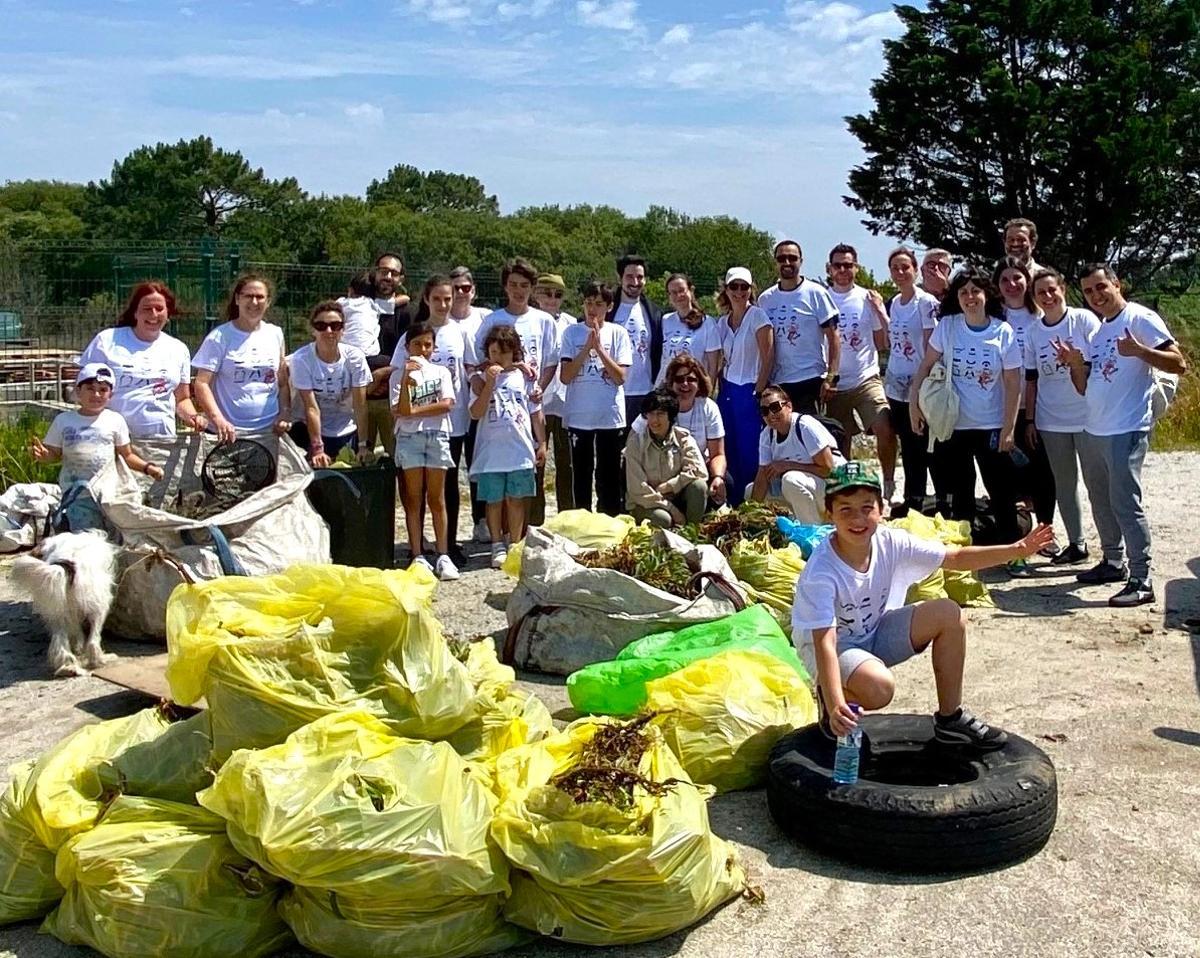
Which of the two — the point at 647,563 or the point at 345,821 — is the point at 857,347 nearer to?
the point at 647,563

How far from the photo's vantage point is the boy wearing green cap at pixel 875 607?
4.15 meters

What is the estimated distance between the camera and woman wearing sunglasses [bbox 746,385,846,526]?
746cm

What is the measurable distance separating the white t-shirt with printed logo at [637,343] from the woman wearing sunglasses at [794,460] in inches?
52.7

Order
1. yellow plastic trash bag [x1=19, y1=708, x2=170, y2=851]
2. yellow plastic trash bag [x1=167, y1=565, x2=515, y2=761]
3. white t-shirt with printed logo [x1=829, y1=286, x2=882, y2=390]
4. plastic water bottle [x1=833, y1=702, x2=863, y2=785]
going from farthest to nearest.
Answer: white t-shirt with printed logo [x1=829, y1=286, x2=882, y2=390]
plastic water bottle [x1=833, y1=702, x2=863, y2=785]
yellow plastic trash bag [x1=167, y1=565, x2=515, y2=761]
yellow plastic trash bag [x1=19, y1=708, x2=170, y2=851]

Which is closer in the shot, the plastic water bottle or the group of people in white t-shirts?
the plastic water bottle

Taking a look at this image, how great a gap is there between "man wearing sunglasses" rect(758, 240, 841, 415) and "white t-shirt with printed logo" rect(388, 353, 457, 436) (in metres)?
2.35

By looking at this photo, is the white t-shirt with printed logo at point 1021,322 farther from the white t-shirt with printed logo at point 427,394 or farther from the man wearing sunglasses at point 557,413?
the white t-shirt with printed logo at point 427,394

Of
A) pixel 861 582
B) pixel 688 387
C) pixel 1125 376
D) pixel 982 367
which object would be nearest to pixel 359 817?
pixel 861 582

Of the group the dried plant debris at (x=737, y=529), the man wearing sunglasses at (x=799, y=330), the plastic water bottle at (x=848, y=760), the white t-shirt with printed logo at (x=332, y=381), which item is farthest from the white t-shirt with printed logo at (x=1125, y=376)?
the white t-shirt with printed logo at (x=332, y=381)

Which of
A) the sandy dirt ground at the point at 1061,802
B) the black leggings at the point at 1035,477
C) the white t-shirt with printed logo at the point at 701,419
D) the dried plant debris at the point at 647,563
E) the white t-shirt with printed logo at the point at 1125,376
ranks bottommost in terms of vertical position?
the sandy dirt ground at the point at 1061,802

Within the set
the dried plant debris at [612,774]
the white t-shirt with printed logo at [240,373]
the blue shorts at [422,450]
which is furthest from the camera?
the blue shorts at [422,450]

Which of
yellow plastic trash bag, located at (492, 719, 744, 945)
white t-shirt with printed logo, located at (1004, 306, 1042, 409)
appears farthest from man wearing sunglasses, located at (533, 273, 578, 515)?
yellow plastic trash bag, located at (492, 719, 744, 945)

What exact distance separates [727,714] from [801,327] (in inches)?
181

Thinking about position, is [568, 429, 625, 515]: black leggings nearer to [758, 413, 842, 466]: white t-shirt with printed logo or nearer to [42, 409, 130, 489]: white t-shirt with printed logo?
[758, 413, 842, 466]: white t-shirt with printed logo
